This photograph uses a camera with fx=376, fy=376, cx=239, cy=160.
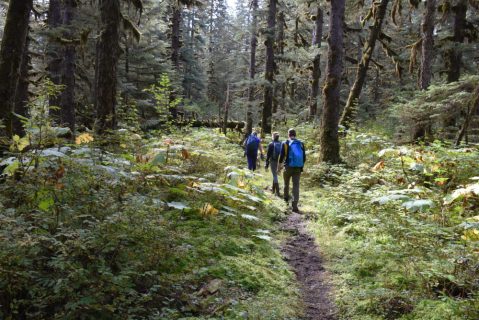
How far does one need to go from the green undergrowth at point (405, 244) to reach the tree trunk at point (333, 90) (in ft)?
9.65

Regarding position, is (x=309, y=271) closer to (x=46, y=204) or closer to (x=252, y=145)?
(x=46, y=204)

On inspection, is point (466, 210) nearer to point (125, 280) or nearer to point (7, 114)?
point (125, 280)

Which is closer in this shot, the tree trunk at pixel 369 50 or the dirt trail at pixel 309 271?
the dirt trail at pixel 309 271

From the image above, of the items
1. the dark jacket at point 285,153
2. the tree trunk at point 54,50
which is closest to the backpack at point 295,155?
the dark jacket at point 285,153

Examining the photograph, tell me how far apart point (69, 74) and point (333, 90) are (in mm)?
11091

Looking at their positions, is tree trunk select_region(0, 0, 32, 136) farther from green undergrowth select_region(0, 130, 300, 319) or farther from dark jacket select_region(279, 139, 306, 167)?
dark jacket select_region(279, 139, 306, 167)

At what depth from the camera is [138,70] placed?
24484 millimetres

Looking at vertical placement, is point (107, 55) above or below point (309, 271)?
above

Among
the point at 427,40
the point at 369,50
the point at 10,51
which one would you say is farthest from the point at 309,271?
the point at 369,50

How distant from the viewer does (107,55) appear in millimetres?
10602

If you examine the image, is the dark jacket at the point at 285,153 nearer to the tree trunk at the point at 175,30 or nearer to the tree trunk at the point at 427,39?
the tree trunk at the point at 427,39

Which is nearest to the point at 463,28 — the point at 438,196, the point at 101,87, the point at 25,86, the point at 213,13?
the point at 438,196

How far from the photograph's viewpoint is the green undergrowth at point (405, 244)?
443cm

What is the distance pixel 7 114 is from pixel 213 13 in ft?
210
